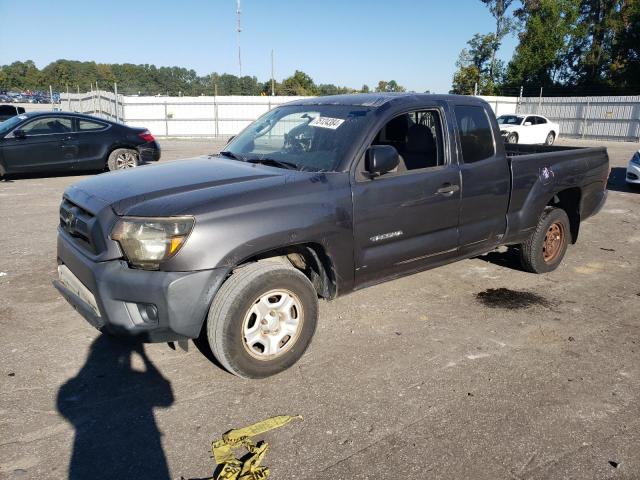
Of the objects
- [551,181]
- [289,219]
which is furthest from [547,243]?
[289,219]

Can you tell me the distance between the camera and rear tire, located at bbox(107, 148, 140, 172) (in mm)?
11562

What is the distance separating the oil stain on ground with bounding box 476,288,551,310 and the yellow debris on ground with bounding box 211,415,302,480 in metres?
2.53

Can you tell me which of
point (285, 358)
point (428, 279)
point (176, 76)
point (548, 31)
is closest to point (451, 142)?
point (428, 279)

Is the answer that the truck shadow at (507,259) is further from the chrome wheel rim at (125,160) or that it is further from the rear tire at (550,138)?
the rear tire at (550,138)

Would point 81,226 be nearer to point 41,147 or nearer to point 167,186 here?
point 167,186

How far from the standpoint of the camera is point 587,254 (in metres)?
→ 6.37

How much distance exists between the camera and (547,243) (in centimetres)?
545

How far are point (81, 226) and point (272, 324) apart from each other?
4.58 ft

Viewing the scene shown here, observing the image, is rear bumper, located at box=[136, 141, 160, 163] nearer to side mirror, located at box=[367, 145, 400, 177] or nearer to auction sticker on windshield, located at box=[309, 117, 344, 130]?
auction sticker on windshield, located at box=[309, 117, 344, 130]

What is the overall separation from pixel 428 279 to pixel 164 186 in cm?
303

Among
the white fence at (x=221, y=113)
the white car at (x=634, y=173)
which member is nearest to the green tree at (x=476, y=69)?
the white fence at (x=221, y=113)

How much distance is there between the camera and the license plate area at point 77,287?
308 cm

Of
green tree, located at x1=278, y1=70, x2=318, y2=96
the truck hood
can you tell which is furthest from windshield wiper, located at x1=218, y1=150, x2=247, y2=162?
green tree, located at x1=278, y1=70, x2=318, y2=96

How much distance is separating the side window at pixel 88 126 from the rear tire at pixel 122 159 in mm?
636
